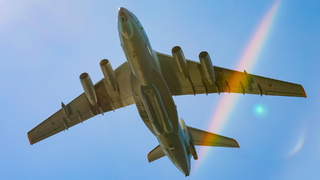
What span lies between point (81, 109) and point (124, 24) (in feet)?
25.4

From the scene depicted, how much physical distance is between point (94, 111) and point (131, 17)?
7.34 meters

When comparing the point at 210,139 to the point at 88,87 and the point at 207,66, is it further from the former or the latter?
the point at 88,87

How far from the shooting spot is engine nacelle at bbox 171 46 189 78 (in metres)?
20.0

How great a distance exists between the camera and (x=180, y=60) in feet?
66.5

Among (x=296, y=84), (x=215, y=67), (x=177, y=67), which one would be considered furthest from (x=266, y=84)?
(x=177, y=67)

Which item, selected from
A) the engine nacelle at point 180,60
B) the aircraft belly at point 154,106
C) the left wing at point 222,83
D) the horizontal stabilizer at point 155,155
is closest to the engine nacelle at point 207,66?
the engine nacelle at point 180,60

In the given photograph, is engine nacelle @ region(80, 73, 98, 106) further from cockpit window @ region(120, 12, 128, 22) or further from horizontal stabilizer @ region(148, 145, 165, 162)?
horizontal stabilizer @ region(148, 145, 165, 162)

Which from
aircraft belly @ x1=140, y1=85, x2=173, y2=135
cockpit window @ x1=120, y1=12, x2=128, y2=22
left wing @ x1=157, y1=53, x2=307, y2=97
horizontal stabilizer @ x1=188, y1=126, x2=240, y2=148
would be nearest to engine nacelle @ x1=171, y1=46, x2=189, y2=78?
left wing @ x1=157, y1=53, x2=307, y2=97

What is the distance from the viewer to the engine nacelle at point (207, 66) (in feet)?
65.0

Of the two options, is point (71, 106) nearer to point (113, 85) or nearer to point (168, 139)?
point (113, 85)

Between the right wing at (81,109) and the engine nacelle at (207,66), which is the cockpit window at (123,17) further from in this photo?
the right wing at (81,109)

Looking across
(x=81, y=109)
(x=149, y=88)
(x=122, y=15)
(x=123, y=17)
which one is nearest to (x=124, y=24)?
(x=123, y=17)

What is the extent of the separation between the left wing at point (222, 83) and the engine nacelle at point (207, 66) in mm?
1177

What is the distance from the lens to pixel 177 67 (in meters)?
21.2
